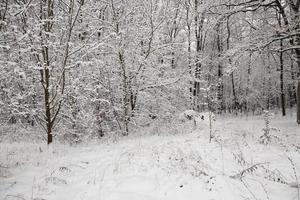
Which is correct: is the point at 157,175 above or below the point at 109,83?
below

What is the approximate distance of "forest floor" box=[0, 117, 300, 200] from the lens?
4.73 metres

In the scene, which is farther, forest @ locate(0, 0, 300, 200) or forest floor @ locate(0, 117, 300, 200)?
forest @ locate(0, 0, 300, 200)

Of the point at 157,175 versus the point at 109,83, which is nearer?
the point at 157,175

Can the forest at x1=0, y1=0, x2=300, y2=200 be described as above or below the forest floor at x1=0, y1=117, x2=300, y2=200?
above

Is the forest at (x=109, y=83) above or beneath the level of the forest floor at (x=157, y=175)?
above

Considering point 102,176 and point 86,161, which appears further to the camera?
point 86,161

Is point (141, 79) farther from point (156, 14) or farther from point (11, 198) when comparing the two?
point (11, 198)

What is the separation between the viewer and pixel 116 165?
641 cm

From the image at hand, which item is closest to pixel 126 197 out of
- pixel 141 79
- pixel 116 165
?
pixel 116 165

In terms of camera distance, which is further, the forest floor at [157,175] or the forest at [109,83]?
the forest at [109,83]

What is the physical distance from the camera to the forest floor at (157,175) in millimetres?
4734

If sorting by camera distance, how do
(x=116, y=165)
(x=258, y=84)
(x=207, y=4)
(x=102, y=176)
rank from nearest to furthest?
(x=102, y=176) < (x=116, y=165) < (x=207, y=4) < (x=258, y=84)

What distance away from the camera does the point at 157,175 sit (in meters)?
5.61

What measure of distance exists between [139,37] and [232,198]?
1048 centimetres
